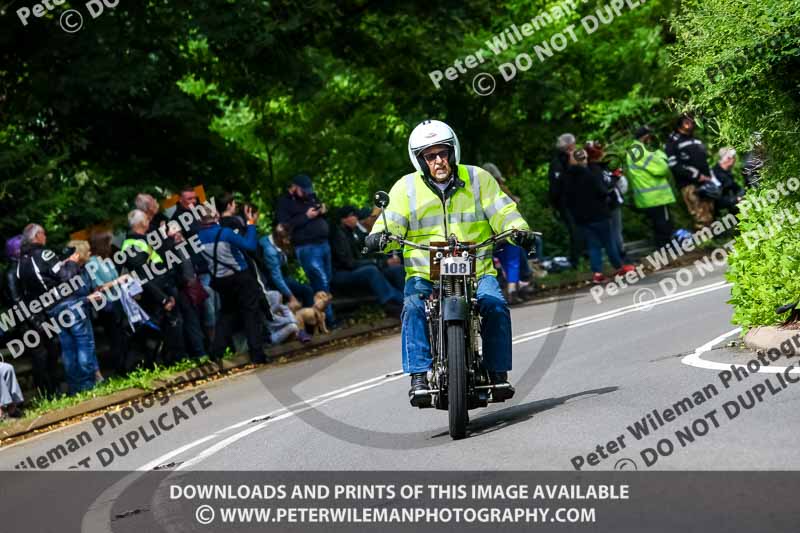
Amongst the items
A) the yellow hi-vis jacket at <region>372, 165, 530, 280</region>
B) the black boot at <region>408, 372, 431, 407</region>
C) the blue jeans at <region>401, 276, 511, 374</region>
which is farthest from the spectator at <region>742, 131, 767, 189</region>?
the black boot at <region>408, 372, 431, 407</region>

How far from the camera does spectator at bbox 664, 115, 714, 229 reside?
2472 cm

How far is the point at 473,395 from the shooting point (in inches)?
420

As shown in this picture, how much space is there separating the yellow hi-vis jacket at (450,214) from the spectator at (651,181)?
13.2 meters

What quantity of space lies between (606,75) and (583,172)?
6845mm

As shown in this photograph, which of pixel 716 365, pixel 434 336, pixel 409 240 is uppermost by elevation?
pixel 409 240

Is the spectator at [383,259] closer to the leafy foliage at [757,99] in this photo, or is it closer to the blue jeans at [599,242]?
the blue jeans at [599,242]

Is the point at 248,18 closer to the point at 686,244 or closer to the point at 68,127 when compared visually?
the point at 68,127

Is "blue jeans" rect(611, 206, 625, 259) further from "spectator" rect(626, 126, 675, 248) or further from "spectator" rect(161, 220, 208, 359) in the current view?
"spectator" rect(161, 220, 208, 359)

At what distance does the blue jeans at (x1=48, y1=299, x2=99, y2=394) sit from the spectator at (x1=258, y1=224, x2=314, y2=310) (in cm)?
328

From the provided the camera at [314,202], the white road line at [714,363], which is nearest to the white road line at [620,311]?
the white road line at [714,363]

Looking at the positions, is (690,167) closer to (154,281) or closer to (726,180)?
(726,180)

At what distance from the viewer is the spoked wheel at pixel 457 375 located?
10039 millimetres
